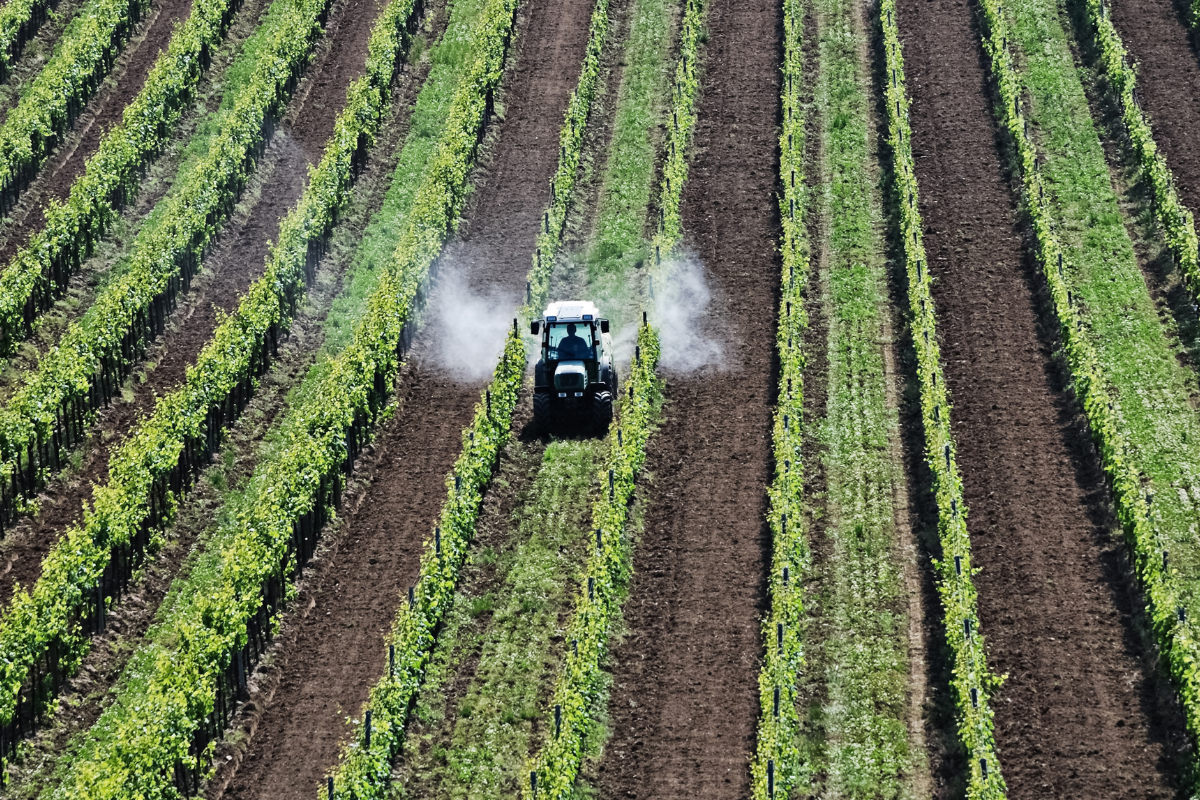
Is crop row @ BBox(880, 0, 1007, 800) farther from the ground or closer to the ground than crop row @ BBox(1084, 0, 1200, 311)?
closer to the ground

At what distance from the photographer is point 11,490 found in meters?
35.8

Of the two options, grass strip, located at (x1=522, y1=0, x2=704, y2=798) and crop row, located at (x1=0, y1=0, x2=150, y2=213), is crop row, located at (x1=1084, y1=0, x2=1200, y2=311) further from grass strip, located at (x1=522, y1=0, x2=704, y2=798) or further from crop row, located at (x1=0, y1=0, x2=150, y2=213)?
crop row, located at (x1=0, y1=0, x2=150, y2=213)

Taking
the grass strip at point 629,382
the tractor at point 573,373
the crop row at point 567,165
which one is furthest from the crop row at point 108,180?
the grass strip at point 629,382

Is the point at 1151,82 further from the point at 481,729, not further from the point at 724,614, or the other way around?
the point at 481,729

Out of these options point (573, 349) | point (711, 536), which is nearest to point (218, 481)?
point (573, 349)

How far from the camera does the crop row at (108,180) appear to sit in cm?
4281

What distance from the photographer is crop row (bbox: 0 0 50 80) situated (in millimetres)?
55750

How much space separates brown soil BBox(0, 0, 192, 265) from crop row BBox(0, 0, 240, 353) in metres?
0.61

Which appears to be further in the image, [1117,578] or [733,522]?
[733,522]

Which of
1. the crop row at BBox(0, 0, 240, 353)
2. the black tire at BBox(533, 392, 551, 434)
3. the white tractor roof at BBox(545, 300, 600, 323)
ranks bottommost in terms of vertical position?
the black tire at BBox(533, 392, 551, 434)

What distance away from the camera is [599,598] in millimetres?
32125

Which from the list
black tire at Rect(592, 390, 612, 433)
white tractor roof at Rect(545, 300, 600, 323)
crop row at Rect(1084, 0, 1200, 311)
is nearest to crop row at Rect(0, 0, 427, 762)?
white tractor roof at Rect(545, 300, 600, 323)

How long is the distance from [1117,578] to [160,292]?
87.0 ft

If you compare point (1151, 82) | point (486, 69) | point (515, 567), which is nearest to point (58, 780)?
point (515, 567)
